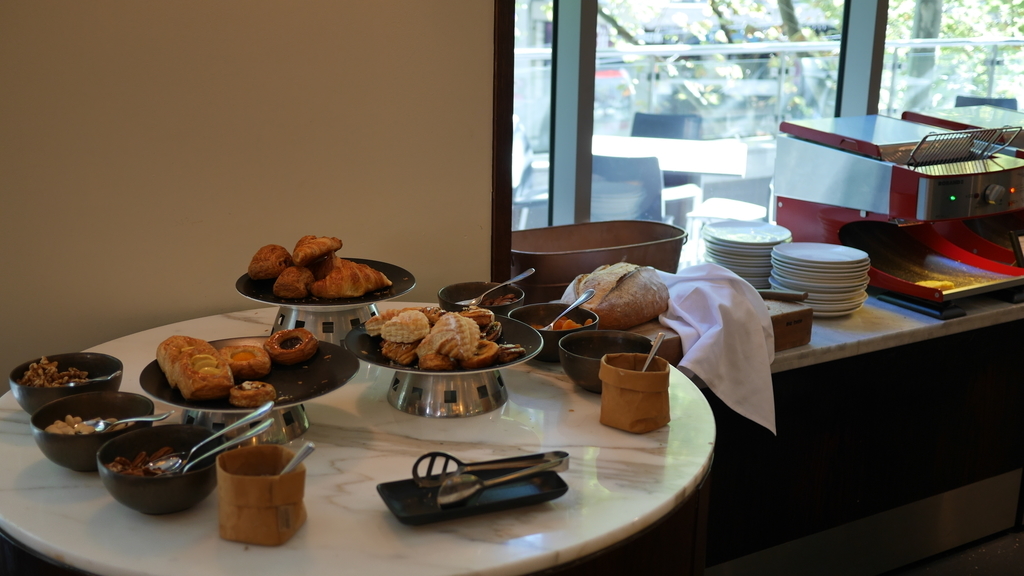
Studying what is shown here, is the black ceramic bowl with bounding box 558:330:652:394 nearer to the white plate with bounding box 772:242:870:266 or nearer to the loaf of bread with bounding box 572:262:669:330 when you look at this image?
the loaf of bread with bounding box 572:262:669:330

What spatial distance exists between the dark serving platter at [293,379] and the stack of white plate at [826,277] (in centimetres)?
118

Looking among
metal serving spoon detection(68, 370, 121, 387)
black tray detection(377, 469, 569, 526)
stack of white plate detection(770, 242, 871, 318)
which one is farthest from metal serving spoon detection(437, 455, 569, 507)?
stack of white plate detection(770, 242, 871, 318)

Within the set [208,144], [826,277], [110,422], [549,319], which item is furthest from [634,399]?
[826,277]

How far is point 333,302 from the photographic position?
1230 mm

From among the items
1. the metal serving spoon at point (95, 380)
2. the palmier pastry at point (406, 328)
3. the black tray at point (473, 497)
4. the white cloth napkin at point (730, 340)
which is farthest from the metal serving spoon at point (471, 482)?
A: the white cloth napkin at point (730, 340)

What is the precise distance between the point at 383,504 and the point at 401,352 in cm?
24

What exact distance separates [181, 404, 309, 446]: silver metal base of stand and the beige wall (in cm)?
54

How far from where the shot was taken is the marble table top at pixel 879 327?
175cm

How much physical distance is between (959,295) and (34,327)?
6.33 feet

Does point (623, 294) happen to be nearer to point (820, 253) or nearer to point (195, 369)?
point (820, 253)

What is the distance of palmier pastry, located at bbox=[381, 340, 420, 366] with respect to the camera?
1.10 metres

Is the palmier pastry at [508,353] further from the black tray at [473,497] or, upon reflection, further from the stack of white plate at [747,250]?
the stack of white plate at [747,250]

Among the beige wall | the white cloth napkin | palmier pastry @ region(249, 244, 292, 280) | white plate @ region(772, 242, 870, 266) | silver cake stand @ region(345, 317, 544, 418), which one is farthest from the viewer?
white plate @ region(772, 242, 870, 266)

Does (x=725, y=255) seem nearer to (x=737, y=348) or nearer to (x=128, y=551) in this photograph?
(x=737, y=348)
